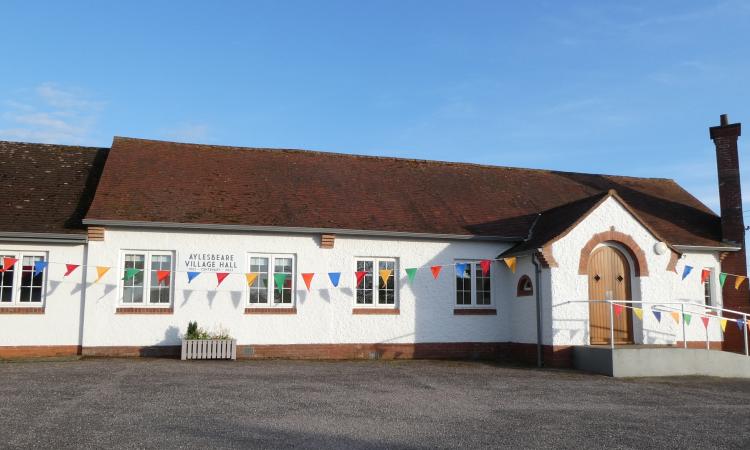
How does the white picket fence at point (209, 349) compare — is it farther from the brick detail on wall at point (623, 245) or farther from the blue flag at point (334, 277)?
the brick detail on wall at point (623, 245)

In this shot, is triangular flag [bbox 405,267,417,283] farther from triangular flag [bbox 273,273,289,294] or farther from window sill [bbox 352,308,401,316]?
triangular flag [bbox 273,273,289,294]

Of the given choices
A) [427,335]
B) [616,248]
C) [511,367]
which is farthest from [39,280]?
[616,248]

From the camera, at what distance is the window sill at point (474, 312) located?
1844cm

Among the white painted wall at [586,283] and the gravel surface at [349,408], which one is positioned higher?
the white painted wall at [586,283]

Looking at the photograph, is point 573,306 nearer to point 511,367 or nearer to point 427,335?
point 511,367

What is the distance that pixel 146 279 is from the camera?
16.5m

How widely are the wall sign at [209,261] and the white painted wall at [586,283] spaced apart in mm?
8132

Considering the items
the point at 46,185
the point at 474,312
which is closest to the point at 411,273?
the point at 474,312

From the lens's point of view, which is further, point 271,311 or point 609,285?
point 609,285

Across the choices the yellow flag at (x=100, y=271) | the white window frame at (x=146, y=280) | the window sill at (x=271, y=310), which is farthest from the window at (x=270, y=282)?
the yellow flag at (x=100, y=271)

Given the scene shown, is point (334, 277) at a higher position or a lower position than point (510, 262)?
lower

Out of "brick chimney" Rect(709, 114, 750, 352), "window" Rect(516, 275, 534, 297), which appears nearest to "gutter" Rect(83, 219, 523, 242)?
"window" Rect(516, 275, 534, 297)

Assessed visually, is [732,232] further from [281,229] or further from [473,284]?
[281,229]

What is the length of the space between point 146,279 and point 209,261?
159 cm
